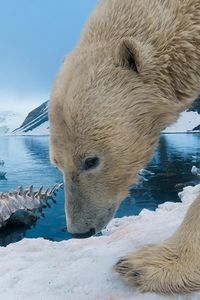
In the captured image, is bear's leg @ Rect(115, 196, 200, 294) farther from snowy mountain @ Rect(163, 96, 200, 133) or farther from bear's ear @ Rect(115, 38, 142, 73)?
bear's ear @ Rect(115, 38, 142, 73)

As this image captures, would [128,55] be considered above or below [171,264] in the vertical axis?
above

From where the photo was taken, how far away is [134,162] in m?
→ 2.01

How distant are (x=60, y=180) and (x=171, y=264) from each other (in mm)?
3695

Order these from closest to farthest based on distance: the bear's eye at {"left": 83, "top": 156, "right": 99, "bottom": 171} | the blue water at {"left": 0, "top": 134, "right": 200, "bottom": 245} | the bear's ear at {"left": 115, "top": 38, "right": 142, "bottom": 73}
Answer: the bear's ear at {"left": 115, "top": 38, "right": 142, "bottom": 73} → the bear's eye at {"left": 83, "top": 156, "right": 99, "bottom": 171} → the blue water at {"left": 0, "top": 134, "right": 200, "bottom": 245}

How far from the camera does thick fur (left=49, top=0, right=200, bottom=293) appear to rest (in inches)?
73.4

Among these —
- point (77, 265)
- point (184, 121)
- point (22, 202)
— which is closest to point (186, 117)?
point (184, 121)

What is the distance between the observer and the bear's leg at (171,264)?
1964mm

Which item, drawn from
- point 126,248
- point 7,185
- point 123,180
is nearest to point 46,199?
point 7,185

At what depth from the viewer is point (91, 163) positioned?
6.37 ft

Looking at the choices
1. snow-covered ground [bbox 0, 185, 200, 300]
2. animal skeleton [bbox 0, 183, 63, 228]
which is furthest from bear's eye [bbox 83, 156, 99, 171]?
animal skeleton [bbox 0, 183, 63, 228]

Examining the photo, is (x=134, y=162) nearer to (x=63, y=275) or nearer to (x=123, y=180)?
(x=123, y=180)

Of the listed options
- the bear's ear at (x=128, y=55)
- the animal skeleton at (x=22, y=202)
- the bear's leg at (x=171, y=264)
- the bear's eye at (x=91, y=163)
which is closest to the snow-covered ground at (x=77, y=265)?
the bear's leg at (x=171, y=264)

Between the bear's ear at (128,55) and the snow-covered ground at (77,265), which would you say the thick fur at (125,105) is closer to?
the bear's ear at (128,55)

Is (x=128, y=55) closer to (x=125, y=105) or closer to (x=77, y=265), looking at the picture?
(x=125, y=105)
